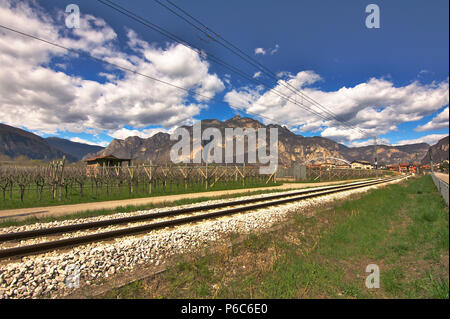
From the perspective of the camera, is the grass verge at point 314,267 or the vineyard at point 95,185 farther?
the vineyard at point 95,185

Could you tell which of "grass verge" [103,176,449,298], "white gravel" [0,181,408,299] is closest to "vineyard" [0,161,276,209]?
"white gravel" [0,181,408,299]

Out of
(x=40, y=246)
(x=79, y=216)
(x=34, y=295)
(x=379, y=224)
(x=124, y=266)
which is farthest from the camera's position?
(x=79, y=216)

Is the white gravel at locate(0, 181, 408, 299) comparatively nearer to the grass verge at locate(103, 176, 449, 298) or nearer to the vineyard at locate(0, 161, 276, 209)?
the grass verge at locate(103, 176, 449, 298)

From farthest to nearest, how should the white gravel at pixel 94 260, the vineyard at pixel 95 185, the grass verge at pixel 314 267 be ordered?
the vineyard at pixel 95 185
the white gravel at pixel 94 260
the grass verge at pixel 314 267

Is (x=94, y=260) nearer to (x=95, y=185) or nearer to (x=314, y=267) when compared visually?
(x=314, y=267)

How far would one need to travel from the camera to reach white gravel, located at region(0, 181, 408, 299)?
415 centimetres

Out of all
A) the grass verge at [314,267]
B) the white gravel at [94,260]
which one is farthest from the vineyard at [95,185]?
the grass verge at [314,267]

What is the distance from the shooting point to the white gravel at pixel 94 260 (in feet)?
13.6

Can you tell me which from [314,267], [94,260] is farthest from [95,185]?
[314,267]

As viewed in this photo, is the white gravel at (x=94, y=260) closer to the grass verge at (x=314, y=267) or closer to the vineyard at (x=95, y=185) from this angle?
the grass verge at (x=314, y=267)
